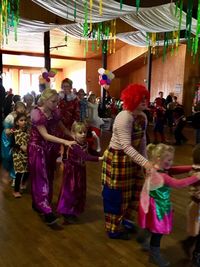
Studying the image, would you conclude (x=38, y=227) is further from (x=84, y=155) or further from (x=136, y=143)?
(x=136, y=143)

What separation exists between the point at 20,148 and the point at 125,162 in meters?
1.63

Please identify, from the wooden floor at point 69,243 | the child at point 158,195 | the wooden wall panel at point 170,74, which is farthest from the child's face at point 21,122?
the wooden wall panel at point 170,74

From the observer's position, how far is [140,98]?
7.85 feet

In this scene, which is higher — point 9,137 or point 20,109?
point 20,109

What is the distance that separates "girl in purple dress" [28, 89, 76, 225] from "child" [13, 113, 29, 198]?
751 mm

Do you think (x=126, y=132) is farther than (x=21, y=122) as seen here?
No

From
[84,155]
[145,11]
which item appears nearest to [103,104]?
[145,11]

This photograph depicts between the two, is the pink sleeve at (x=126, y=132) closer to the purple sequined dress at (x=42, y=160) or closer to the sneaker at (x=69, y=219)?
the purple sequined dress at (x=42, y=160)

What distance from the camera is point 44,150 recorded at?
2930 mm

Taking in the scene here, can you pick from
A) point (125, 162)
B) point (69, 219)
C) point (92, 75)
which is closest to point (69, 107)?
point (69, 219)

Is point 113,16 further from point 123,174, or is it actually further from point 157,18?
point 123,174

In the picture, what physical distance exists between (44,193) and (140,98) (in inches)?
51.6

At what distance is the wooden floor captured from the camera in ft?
7.82

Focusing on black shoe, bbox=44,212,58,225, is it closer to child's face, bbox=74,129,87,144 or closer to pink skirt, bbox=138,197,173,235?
child's face, bbox=74,129,87,144
